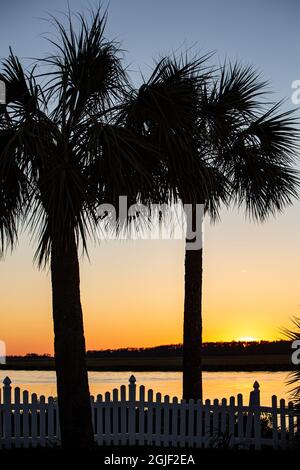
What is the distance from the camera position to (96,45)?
13.3 m

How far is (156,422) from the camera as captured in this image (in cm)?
1605

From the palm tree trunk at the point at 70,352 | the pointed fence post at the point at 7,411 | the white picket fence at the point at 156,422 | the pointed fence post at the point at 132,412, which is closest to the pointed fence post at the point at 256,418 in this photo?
the white picket fence at the point at 156,422

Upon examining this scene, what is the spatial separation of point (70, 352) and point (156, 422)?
3.80 meters

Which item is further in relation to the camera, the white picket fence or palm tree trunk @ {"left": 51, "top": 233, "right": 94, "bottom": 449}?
the white picket fence

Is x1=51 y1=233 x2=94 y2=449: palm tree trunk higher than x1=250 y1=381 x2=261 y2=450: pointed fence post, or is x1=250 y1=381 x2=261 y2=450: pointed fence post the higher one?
x1=51 y1=233 x2=94 y2=449: palm tree trunk

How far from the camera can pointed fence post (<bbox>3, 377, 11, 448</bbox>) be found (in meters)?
15.6

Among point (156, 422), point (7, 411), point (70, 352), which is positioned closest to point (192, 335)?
point (156, 422)

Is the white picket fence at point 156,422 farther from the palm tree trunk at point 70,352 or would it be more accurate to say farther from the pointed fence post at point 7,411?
the palm tree trunk at point 70,352

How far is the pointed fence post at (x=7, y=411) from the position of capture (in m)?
15.6

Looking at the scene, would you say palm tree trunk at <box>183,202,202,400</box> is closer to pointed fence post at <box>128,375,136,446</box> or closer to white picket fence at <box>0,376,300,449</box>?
white picket fence at <box>0,376,300,449</box>

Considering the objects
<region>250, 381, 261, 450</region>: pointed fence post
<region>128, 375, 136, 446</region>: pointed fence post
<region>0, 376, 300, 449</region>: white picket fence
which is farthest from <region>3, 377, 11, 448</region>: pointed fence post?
<region>250, 381, 261, 450</region>: pointed fence post

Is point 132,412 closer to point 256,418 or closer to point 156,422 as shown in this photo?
point 156,422

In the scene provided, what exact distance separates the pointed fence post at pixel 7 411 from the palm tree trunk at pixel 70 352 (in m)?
2.68
